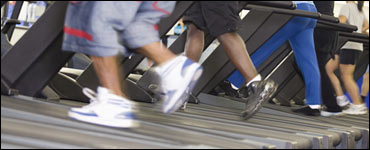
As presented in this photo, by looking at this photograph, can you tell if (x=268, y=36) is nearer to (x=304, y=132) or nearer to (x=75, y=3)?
→ (x=304, y=132)

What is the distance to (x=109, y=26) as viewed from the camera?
216 cm

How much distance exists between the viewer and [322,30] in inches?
165

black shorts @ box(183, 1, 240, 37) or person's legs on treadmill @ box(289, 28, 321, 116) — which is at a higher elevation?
black shorts @ box(183, 1, 240, 37)

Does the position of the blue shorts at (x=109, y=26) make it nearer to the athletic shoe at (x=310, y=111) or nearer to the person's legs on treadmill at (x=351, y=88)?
the athletic shoe at (x=310, y=111)

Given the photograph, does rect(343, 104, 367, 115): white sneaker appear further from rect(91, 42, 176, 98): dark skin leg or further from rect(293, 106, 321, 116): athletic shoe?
rect(91, 42, 176, 98): dark skin leg

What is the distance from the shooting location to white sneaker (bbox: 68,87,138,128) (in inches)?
85.9

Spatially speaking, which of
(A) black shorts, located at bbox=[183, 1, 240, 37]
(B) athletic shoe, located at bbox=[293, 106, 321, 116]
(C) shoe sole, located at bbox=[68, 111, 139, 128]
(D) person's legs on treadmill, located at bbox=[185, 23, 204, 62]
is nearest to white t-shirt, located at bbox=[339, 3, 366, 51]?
(B) athletic shoe, located at bbox=[293, 106, 321, 116]

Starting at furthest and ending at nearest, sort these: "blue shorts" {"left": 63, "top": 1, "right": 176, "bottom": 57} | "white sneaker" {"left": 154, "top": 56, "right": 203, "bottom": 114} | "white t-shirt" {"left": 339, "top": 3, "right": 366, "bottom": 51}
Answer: "white t-shirt" {"left": 339, "top": 3, "right": 366, "bottom": 51}, "white sneaker" {"left": 154, "top": 56, "right": 203, "bottom": 114}, "blue shorts" {"left": 63, "top": 1, "right": 176, "bottom": 57}

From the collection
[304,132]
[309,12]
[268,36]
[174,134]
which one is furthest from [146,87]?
[174,134]

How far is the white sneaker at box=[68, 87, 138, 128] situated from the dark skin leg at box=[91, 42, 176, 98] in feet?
0.11

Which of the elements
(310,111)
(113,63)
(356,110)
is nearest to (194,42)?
(310,111)

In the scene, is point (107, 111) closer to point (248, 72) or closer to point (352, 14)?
point (248, 72)

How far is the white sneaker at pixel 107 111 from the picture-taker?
218cm

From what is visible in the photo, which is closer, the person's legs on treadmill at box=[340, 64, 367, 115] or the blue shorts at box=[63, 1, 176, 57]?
the blue shorts at box=[63, 1, 176, 57]
